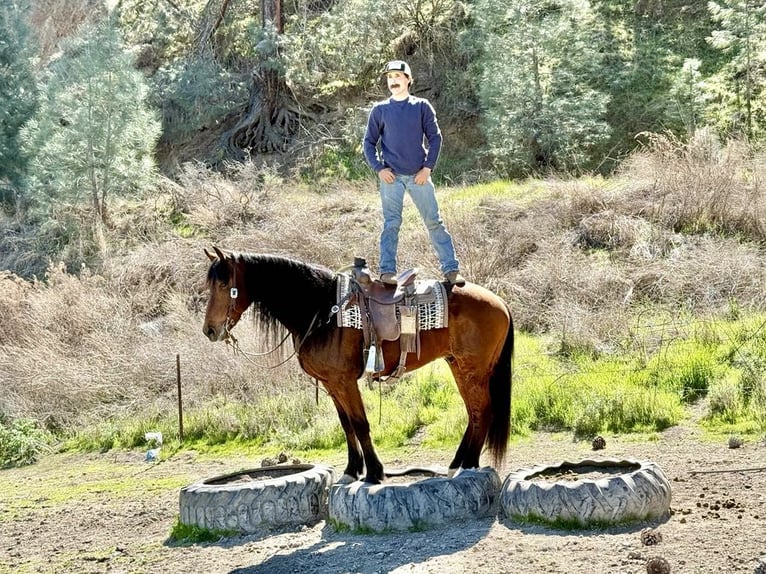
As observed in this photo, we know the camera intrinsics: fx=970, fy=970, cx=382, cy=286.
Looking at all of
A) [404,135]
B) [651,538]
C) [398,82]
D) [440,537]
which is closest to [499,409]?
[440,537]

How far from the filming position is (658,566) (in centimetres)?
538

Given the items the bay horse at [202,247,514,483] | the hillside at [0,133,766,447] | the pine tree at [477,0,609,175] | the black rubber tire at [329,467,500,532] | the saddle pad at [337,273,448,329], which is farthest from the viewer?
the pine tree at [477,0,609,175]

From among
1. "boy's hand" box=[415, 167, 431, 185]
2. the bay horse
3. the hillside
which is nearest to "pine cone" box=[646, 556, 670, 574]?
the bay horse

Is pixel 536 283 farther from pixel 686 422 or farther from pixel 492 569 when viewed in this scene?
pixel 492 569

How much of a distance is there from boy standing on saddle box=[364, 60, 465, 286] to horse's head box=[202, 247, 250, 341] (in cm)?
126

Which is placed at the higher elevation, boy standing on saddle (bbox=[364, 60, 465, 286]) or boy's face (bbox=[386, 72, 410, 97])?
boy's face (bbox=[386, 72, 410, 97])

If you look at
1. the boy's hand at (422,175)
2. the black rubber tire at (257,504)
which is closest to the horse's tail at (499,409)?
the boy's hand at (422,175)

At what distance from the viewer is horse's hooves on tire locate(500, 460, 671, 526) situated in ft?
21.7

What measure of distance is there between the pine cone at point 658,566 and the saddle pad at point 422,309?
9.66ft

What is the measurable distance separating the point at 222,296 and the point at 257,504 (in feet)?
5.40

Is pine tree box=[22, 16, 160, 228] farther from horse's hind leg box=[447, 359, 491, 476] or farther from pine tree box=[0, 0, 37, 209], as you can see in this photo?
horse's hind leg box=[447, 359, 491, 476]

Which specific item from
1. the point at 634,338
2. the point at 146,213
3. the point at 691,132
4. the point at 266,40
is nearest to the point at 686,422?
the point at 634,338

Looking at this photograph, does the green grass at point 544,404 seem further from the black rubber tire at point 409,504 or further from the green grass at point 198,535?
the green grass at point 198,535

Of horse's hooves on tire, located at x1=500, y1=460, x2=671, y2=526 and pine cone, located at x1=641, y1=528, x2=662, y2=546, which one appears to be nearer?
pine cone, located at x1=641, y1=528, x2=662, y2=546
